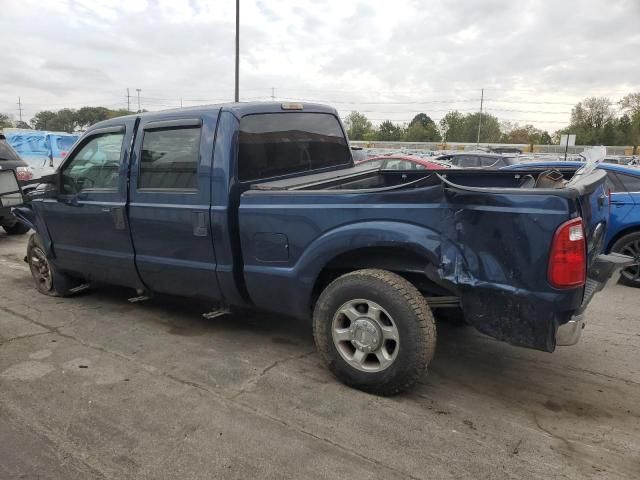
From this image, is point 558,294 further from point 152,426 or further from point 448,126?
point 448,126

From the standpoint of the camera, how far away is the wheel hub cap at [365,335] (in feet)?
11.0

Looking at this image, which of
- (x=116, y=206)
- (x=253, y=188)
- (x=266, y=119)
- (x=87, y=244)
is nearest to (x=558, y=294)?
(x=253, y=188)

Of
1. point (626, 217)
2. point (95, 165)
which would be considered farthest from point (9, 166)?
point (626, 217)

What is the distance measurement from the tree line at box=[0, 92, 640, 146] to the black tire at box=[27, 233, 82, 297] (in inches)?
1978

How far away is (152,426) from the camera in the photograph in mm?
3107

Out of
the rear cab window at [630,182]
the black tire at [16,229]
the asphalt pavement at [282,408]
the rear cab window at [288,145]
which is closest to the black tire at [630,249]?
the rear cab window at [630,182]

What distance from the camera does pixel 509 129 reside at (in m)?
110

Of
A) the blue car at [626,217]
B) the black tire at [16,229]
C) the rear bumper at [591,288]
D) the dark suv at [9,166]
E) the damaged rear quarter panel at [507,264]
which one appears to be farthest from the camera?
the black tire at [16,229]

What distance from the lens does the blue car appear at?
21.6 feet

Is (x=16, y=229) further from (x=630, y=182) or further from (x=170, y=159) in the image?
(x=630, y=182)

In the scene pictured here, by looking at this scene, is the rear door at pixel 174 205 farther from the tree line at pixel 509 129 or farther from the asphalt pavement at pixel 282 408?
the tree line at pixel 509 129

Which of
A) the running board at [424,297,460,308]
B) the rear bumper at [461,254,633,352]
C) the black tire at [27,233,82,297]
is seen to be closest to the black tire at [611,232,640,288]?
the rear bumper at [461,254,633,352]

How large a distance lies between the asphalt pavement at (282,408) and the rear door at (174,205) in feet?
1.93

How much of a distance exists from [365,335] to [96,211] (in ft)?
9.46
